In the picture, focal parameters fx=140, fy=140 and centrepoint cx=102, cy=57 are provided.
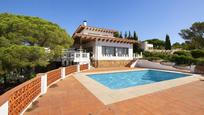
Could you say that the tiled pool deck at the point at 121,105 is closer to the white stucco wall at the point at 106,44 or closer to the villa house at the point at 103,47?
the villa house at the point at 103,47

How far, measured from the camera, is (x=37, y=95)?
272 inches

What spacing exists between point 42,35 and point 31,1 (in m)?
4.79

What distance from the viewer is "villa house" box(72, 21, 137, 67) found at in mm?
21766

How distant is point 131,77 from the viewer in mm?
17109

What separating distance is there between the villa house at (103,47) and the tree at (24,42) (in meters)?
7.15

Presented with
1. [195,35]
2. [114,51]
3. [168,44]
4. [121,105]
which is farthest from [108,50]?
[168,44]

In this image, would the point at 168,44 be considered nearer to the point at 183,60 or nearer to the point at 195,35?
the point at 195,35

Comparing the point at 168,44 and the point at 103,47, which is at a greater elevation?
the point at 168,44

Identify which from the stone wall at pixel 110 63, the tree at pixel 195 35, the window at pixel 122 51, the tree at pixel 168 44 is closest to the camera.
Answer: the stone wall at pixel 110 63

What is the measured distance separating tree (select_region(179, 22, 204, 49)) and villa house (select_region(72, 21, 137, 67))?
101ft

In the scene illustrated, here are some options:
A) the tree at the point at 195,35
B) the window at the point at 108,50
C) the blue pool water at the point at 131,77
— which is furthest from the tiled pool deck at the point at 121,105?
the tree at the point at 195,35

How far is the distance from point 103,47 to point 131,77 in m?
7.69

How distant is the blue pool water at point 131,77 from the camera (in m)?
14.5

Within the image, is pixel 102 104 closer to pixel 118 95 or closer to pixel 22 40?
pixel 118 95
